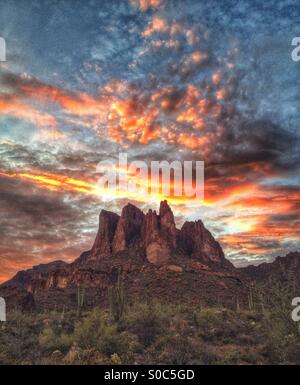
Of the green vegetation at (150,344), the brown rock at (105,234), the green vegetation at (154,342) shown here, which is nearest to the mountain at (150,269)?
the brown rock at (105,234)

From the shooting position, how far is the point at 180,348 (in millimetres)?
16875

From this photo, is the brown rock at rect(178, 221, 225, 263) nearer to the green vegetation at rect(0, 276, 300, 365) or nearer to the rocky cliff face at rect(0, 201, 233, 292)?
the rocky cliff face at rect(0, 201, 233, 292)

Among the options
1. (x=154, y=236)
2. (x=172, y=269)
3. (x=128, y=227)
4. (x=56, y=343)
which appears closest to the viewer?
(x=56, y=343)

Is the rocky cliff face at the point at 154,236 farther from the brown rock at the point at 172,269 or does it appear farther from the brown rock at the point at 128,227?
the brown rock at the point at 172,269

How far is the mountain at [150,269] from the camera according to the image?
5709 centimetres

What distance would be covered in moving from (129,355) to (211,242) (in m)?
87.9

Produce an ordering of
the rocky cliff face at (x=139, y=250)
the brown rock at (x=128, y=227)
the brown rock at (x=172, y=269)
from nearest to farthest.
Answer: the brown rock at (x=172, y=269)
the rocky cliff face at (x=139, y=250)
the brown rock at (x=128, y=227)

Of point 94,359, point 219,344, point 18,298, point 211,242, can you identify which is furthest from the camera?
point 211,242

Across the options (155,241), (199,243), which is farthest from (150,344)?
(199,243)

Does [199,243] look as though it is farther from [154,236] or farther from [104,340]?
[104,340]

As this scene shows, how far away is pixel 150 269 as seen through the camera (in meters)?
71.3

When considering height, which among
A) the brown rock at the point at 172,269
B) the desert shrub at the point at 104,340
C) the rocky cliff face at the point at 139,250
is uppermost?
the rocky cliff face at the point at 139,250

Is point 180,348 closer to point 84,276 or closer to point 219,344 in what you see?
point 219,344
